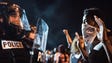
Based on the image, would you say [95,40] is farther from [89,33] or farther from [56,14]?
[56,14]

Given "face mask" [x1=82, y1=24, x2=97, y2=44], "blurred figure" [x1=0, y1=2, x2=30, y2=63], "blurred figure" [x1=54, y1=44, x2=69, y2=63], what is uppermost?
"face mask" [x1=82, y1=24, x2=97, y2=44]

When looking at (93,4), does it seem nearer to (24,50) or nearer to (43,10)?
(43,10)

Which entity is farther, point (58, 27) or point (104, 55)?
point (58, 27)

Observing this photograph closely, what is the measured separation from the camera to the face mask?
11.0ft

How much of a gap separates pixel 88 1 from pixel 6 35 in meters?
2.53

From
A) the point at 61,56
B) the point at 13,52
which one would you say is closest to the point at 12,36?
the point at 13,52

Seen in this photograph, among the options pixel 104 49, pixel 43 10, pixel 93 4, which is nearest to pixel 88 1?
pixel 93 4

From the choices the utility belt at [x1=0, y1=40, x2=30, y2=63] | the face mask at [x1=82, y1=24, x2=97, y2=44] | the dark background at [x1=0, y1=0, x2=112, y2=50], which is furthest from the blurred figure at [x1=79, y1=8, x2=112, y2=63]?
the dark background at [x1=0, y1=0, x2=112, y2=50]

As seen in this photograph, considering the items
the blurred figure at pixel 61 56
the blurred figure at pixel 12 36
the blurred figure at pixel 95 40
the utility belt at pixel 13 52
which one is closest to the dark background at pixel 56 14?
the blurred figure at pixel 61 56

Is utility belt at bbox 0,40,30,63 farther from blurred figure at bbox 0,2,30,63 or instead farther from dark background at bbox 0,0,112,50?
dark background at bbox 0,0,112,50

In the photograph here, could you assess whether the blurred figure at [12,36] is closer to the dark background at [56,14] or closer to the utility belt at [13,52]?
the utility belt at [13,52]

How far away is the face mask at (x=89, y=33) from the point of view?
11.0 ft

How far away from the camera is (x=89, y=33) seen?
3463 mm

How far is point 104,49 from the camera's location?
2943mm
